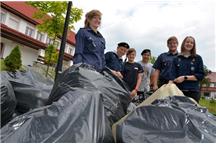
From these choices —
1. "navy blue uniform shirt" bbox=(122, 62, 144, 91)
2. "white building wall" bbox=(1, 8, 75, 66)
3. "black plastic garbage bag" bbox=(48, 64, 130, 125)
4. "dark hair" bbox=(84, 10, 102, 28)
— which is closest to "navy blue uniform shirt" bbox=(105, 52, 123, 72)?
"navy blue uniform shirt" bbox=(122, 62, 144, 91)

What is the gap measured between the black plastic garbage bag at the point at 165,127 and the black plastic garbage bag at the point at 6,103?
2.74 ft

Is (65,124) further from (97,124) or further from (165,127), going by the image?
(165,127)

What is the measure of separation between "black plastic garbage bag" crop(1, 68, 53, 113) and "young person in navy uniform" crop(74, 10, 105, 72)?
0.41 metres

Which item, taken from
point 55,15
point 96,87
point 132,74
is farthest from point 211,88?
point 96,87

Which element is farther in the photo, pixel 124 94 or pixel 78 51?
pixel 78 51

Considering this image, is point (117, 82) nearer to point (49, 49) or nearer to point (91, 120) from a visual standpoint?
point (91, 120)

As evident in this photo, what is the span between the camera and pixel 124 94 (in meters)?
2.48

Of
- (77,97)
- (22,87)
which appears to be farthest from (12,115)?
(77,97)

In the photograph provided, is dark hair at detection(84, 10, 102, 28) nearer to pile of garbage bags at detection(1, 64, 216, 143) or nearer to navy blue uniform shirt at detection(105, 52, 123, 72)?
navy blue uniform shirt at detection(105, 52, 123, 72)

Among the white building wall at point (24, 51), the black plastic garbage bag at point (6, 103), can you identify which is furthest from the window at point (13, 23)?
the black plastic garbage bag at point (6, 103)

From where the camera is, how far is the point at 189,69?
3.07m

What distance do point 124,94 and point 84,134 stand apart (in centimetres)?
95

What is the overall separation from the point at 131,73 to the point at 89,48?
3.61 ft

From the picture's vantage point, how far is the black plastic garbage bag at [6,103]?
215cm
